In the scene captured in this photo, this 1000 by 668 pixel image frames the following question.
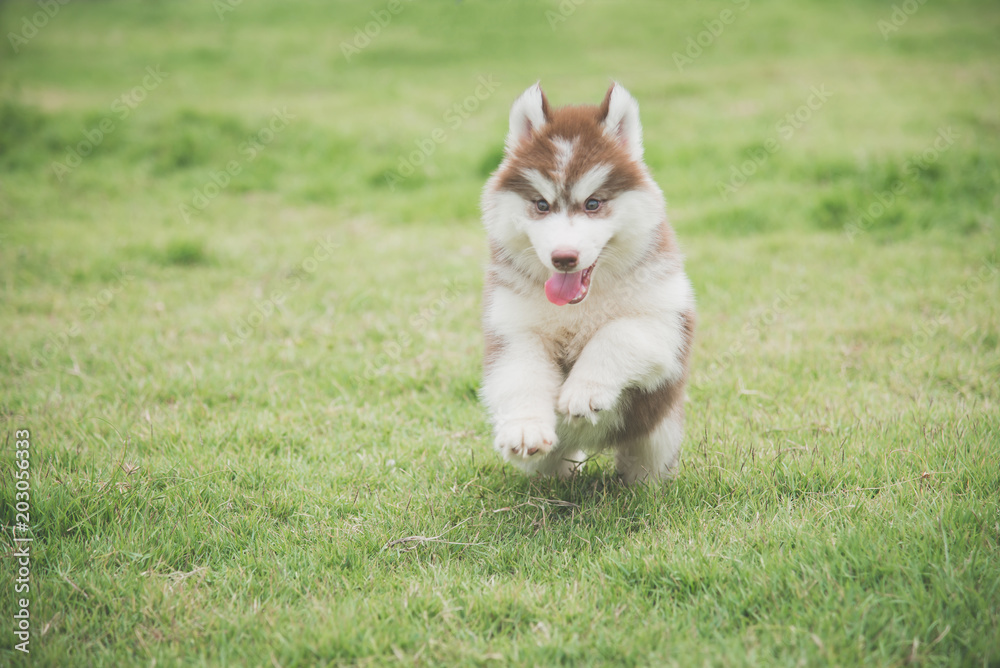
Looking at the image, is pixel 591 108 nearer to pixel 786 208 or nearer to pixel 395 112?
pixel 786 208

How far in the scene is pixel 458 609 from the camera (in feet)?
8.18

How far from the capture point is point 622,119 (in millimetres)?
3146

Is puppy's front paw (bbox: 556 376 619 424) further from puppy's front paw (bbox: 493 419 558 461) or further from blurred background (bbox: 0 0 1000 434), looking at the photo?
blurred background (bbox: 0 0 1000 434)

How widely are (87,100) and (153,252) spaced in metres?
6.73

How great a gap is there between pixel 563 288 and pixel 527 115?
798 millimetres

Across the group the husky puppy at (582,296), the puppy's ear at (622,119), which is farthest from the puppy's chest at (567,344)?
the puppy's ear at (622,119)

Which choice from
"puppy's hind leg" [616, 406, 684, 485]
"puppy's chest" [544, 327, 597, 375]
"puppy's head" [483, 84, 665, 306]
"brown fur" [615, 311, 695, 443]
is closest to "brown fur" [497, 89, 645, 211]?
"puppy's head" [483, 84, 665, 306]

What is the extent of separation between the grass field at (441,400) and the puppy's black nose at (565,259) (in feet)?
3.45

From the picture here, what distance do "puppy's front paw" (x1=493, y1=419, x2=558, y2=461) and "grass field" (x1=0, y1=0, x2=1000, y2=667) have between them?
42 centimetres

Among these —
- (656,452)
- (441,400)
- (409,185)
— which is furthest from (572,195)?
(409,185)

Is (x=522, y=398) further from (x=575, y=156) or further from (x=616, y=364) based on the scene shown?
(x=575, y=156)

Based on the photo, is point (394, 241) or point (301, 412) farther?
point (394, 241)

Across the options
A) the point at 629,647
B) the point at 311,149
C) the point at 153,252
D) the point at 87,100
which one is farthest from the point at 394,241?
the point at 87,100

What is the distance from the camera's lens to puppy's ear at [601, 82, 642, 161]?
309 centimetres
